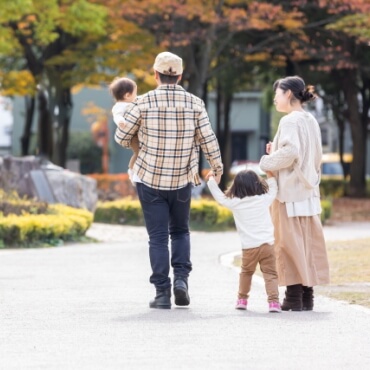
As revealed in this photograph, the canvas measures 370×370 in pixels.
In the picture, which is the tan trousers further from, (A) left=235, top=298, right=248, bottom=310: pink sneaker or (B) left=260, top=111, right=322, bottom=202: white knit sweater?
(B) left=260, top=111, right=322, bottom=202: white knit sweater

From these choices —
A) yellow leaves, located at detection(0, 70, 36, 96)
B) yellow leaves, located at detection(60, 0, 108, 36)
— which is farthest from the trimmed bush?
yellow leaves, located at detection(0, 70, 36, 96)

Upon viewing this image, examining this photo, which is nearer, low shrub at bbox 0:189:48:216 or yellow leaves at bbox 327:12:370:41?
low shrub at bbox 0:189:48:216

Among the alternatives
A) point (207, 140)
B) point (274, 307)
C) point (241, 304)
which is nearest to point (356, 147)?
point (207, 140)

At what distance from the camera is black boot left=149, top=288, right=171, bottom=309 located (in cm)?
940

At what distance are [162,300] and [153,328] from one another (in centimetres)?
128

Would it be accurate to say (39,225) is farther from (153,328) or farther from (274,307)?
(153,328)

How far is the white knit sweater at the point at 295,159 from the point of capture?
962 cm

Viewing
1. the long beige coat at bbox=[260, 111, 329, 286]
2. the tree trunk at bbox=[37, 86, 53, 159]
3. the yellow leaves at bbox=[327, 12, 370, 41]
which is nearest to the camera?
the long beige coat at bbox=[260, 111, 329, 286]

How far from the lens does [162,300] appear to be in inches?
371

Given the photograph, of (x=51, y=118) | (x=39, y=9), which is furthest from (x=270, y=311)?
(x=51, y=118)

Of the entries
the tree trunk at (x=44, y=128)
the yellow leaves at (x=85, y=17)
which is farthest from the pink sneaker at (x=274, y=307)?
the tree trunk at (x=44, y=128)

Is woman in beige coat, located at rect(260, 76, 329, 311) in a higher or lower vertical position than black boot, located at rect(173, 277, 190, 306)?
higher

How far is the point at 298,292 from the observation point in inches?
376

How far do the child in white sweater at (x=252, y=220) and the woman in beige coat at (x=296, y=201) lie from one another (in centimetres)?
14
